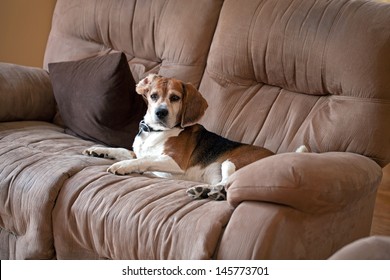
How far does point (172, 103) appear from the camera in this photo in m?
2.50

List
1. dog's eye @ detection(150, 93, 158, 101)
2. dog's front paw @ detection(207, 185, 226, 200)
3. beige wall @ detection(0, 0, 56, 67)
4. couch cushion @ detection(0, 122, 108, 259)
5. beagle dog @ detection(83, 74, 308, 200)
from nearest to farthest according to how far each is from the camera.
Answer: dog's front paw @ detection(207, 185, 226, 200) → couch cushion @ detection(0, 122, 108, 259) → beagle dog @ detection(83, 74, 308, 200) → dog's eye @ detection(150, 93, 158, 101) → beige wall @ detection(0, 0, 56, 67)

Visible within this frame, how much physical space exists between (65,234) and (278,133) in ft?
3.29

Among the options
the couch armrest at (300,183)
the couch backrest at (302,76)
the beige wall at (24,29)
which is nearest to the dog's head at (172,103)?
the couch backrest at (302,76)

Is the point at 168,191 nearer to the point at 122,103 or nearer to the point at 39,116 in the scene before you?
the point at 122,103

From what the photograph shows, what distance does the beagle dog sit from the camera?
2.40m

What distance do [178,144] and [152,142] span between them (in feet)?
0.39

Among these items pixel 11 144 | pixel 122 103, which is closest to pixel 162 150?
pixel 122 103

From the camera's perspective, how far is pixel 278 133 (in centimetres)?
250

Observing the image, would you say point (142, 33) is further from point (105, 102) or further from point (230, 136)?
point (230, 136)

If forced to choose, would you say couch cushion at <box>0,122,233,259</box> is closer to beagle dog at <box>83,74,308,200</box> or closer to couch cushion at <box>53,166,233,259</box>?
couch cushion at <box>53,166,233,259</box>

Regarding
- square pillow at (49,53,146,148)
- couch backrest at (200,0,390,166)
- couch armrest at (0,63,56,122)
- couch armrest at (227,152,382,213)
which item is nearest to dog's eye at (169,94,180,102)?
couch backrest at (200,0,390,166)

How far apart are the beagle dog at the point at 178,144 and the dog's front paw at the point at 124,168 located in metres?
0.04

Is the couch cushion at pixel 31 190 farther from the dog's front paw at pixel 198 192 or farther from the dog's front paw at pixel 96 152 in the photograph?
the dog's front paw at pixel 198 192
